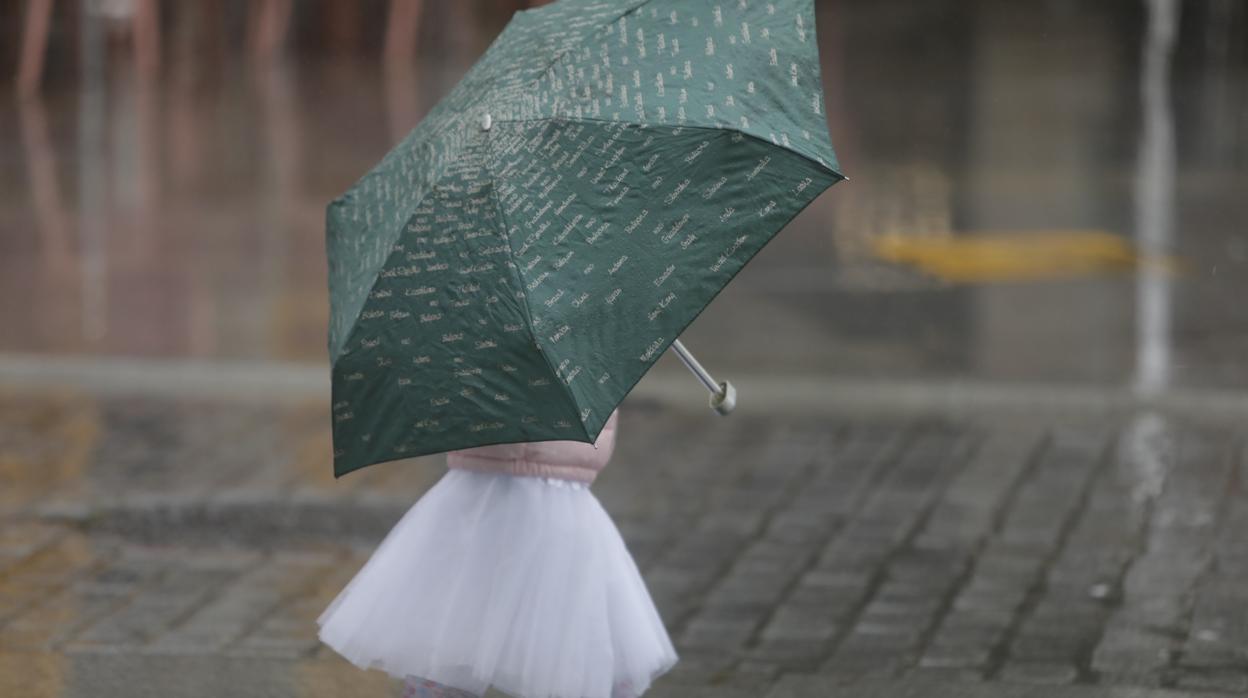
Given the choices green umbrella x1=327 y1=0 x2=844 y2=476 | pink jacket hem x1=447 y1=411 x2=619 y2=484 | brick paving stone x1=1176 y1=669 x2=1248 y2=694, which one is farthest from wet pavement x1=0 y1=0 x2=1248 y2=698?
green umbrella x1=327 y1=0 x2=844 y2=476

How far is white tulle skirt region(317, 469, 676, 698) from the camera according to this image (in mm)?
3871

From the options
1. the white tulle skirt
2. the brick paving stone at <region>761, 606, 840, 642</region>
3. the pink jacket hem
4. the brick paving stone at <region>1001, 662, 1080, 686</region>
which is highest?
the pink jacket hem

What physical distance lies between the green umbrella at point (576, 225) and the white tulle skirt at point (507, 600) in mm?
324

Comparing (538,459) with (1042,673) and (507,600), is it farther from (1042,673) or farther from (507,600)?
(1042,673)

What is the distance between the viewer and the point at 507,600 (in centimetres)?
390

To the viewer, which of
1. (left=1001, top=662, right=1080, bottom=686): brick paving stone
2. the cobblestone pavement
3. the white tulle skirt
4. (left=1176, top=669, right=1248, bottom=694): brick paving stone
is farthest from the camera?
the cobblestone pavement

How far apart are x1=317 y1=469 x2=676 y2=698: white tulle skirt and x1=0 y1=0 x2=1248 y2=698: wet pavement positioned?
3.47 ft

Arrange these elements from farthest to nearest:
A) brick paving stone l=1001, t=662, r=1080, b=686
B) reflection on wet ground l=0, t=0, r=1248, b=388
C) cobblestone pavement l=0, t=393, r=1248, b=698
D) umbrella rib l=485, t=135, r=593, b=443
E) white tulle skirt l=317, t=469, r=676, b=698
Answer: reflection on wet ground l=0, t=0, r=1248, b=388 → cobblestone pavement l=0, t=393, r=1248, b=698 → brick paving stone l=1001, t=662, r=1080, b=686 → white tulle skirt l=317, t=469, r=676, b=698 → umbrella rib l=485, t=135, r=593, b=443

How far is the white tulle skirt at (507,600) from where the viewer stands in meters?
3.87

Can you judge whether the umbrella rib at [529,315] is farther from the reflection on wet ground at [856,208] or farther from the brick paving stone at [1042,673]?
the reflection on wet ground at [856,208]

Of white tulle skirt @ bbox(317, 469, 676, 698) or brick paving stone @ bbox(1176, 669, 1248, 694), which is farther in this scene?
brick paving stone @ bbox(1176, 669, 1248, 694)

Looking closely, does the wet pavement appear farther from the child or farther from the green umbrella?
the green umbrella

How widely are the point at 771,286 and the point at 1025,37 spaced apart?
11.7m

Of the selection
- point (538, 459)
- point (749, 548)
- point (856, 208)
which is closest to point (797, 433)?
point (749, 548)
